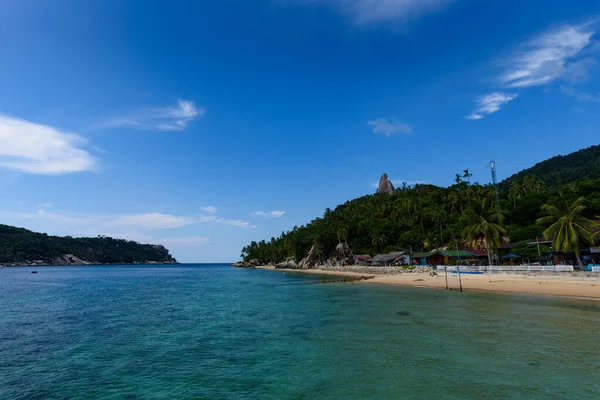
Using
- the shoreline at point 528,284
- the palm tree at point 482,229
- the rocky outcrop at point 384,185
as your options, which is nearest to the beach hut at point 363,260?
the palm tree at point 482,229

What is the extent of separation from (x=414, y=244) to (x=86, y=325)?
9070 centimetres

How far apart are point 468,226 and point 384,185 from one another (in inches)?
A: 4813

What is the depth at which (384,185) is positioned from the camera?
615 ft

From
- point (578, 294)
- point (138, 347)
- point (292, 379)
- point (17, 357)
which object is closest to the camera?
point (292, 379)

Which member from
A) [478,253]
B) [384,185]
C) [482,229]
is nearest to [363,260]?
[478,253]

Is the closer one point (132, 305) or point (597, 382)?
point (597, 382)

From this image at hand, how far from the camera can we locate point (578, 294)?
111ft

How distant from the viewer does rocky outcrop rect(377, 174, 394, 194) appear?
18438cm

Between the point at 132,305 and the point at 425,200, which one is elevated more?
the point at 425,200

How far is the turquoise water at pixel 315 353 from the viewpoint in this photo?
1294 centimetres

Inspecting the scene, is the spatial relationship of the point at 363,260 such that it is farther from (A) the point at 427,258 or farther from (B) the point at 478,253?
(B) the point at 478,253

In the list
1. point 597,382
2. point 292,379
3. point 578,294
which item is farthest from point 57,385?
point 578,294

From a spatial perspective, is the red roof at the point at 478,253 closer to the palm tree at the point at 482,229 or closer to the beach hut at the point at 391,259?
the palm tree at the point at 482,229

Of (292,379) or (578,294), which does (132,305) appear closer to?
(292,379)
